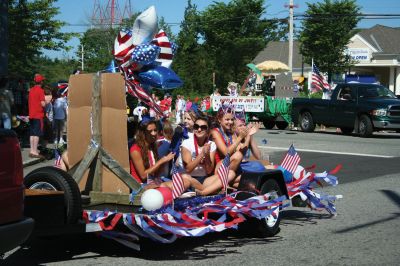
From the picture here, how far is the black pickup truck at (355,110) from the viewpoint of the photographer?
20.9 meters

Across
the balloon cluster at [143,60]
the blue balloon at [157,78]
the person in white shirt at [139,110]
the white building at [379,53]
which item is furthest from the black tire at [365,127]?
the white building at [379,53]

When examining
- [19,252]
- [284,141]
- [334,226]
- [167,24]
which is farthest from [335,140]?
[167,24]

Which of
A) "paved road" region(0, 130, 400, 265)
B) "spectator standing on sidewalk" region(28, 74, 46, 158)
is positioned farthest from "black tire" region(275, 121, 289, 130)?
"paved road" region(0, 130, 400, 265)

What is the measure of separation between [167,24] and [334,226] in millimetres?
43562

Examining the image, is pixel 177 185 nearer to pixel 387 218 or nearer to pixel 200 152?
pixel 200 152

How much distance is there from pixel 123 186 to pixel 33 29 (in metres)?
24.6

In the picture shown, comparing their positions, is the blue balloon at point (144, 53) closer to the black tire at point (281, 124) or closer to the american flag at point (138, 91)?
the american flag at point (138, 91)

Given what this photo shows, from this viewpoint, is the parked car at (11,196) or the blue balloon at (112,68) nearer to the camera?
the parked car at (11,196)

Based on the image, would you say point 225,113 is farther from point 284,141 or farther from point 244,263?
point 284,141

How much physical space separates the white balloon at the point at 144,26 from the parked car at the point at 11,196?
9.27 feet

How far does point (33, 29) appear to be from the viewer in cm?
2928

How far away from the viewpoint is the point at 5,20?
1445 cm

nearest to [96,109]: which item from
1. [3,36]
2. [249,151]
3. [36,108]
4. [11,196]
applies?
[11,196]

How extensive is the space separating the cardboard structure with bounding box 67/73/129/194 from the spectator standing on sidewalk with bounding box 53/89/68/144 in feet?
31.9
